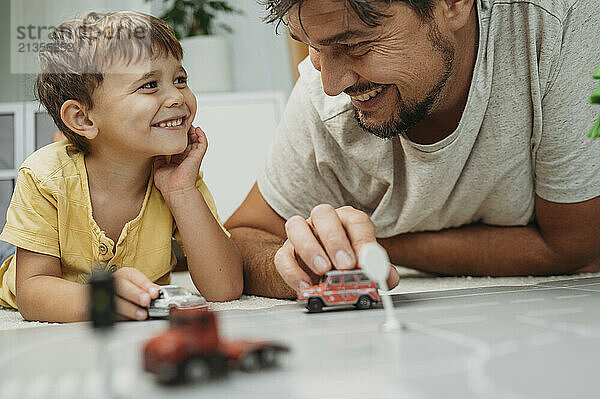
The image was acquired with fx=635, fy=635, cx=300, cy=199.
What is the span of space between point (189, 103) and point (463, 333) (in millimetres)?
564

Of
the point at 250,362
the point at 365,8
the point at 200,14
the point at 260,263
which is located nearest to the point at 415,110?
the point at 365,8

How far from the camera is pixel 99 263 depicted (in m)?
0.90

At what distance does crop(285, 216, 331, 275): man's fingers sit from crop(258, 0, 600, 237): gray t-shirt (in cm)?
36


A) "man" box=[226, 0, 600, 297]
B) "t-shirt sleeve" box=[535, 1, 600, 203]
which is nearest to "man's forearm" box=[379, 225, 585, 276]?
"man" box=[226, 0, 600, 297]

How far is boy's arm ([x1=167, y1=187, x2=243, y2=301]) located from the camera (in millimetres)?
948

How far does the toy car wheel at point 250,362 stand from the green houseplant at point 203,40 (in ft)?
1.96

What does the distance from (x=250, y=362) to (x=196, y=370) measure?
37 millimetres

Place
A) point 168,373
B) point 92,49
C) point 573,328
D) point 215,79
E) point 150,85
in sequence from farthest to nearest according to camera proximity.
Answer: point 215,79
point 150,85
point 92,49
point 573,328
point 168,373

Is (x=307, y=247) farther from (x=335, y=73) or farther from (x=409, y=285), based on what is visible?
(x=409, y=285)

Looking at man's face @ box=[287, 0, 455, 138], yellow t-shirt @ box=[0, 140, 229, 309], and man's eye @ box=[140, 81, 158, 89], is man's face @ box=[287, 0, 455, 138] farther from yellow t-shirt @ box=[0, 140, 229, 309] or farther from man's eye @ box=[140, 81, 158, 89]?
yellow t-shirt @ box=[0, 140, 229, 309]

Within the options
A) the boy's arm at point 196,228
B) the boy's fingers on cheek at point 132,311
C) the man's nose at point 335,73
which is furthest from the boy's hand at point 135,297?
the man's nose at point 335,73

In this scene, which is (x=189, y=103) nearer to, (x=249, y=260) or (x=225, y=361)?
(x=249, y=260)

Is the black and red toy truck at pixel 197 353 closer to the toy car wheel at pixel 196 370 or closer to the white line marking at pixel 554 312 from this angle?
the toy car wheel at pixel 196 370

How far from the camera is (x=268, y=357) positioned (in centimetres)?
40
